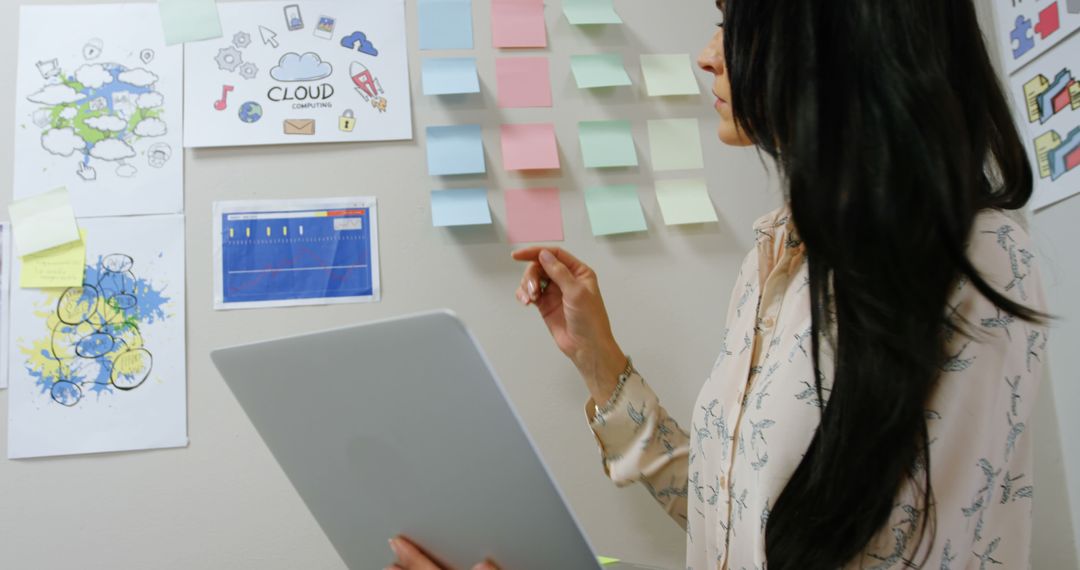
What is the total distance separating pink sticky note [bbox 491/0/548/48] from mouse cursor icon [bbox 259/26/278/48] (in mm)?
313

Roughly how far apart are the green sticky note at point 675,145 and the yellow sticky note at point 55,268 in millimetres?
817

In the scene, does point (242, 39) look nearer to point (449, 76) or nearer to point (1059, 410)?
point (449, 76)

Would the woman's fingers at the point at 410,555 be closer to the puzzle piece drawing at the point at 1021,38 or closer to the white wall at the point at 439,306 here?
the white wall at the point at 439,306

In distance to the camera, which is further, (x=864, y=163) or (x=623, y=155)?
(x=623, y=155)

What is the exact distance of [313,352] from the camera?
65 cm

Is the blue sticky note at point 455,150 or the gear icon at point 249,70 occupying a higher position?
the gear icon at point 249,70

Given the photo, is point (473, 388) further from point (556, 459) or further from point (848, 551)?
point (556, 459)

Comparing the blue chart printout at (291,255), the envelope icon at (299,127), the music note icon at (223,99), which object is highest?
the music note icon at (223,99)

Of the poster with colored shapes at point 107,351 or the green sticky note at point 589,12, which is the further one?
the green sticky note at point 589,12

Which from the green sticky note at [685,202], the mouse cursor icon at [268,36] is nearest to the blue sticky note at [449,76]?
the mouse cursor icon at [268,36]

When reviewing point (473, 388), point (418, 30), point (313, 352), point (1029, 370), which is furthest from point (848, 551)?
point (418, 30)

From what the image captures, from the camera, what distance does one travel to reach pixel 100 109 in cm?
117

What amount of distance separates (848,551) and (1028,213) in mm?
765

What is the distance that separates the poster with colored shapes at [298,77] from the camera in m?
1.18
